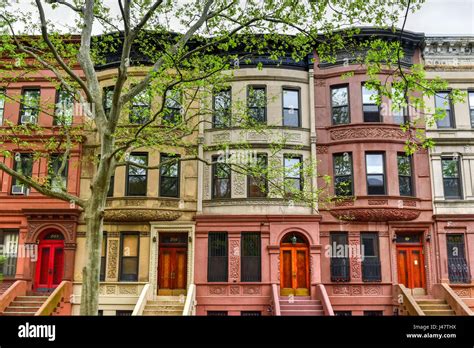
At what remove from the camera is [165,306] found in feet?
53.8

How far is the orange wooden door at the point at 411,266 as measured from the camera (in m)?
17.2

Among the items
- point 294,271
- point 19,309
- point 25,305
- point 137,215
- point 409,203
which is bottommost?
point 19,309

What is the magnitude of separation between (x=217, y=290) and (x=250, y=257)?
1754mm

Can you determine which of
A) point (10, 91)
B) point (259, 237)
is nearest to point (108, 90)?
point (10, 91)

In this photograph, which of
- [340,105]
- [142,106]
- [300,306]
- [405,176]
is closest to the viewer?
[142,106]

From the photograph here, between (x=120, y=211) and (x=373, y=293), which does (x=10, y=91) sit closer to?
(x=120, y=211)

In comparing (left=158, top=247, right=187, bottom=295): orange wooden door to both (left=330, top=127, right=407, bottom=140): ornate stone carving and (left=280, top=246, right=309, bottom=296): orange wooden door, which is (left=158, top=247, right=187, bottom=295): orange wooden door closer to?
(left=280, top=246, right=309, bottom=296): orange wooden door

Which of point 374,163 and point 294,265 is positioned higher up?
point 374,163

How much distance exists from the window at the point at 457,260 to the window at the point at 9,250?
1672 cm

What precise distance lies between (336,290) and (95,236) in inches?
407

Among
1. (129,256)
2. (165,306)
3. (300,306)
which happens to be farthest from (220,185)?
(300,306)

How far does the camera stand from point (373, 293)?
55.0ft

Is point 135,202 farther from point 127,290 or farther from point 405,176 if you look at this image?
point 405,176
